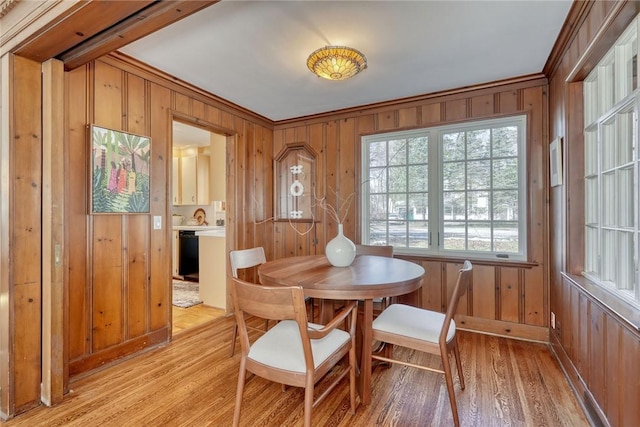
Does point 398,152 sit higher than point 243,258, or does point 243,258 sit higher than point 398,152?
point 398,152

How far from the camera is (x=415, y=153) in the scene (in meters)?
3.30

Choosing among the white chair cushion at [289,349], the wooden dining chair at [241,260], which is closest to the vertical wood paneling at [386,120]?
the wooden dining chair at [241,260]

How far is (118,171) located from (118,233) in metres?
0.49

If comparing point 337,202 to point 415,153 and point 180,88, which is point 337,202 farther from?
point 180,88

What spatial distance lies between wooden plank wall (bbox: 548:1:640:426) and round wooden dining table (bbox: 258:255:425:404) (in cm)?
92

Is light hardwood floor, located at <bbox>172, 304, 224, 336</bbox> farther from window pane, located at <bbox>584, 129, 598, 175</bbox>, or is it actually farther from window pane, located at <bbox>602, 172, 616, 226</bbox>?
window pane, located at <bbox>584, 129, 598, 175</bbox>

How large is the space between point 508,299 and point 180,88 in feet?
12.2

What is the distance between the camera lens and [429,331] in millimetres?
1761

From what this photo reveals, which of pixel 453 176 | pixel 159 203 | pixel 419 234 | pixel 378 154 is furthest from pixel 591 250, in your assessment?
pixel 159 203

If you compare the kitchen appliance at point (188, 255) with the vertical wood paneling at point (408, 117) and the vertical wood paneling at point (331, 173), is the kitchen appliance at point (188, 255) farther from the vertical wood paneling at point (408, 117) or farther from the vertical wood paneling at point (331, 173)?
the vertical wood paneling at point (408, 117)

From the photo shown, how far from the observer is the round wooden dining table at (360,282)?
1658 millimetres

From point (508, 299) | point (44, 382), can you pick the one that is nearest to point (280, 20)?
point (44, 382)

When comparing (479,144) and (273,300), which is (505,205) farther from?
(273,300)

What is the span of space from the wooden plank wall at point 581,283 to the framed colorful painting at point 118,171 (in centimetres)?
307
